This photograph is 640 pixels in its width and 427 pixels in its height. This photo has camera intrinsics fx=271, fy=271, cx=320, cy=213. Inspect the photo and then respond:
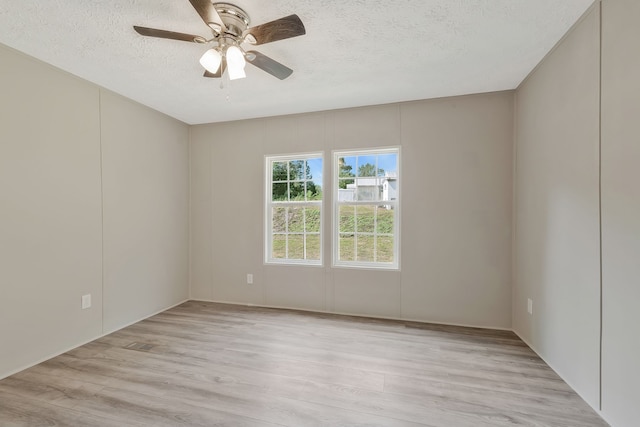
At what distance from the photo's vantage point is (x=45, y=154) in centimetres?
231

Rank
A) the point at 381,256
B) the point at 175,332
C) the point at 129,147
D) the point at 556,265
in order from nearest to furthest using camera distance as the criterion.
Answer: the point at 556,265 → the point at 175,332 → the point at 129,147 → the point at 381,256

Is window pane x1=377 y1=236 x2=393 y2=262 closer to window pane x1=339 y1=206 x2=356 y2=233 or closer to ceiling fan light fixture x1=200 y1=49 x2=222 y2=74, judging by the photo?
window pane x1=339 y1=206 x2=356 y2=233

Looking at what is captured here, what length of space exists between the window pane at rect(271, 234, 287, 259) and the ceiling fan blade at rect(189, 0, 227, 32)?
8.30 ft

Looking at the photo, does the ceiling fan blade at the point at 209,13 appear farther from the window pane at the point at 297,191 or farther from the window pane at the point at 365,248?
the window pane at the point at 365,248

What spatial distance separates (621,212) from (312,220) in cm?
273

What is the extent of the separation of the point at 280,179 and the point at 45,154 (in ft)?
7.54

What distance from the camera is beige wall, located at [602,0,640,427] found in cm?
140

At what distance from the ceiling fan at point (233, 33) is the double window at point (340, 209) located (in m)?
1.74

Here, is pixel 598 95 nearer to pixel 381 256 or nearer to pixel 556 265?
pixel 556 265

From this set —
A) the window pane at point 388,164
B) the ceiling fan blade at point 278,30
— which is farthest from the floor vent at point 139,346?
the window pane at point 388,164

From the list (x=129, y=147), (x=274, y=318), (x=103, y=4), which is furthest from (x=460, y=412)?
(x=129, y=147)

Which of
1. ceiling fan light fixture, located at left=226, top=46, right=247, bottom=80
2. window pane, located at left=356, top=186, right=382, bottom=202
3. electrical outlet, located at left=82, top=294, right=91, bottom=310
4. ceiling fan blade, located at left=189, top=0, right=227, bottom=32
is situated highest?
ceiling fan blade, located at left=189, top=0, right=227, bottom=32

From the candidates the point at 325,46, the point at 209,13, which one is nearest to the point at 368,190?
the point at 325,46

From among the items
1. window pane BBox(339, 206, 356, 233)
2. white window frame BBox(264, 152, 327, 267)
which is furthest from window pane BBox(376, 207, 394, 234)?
white window frame BBox(264, 152, 327, 267)
